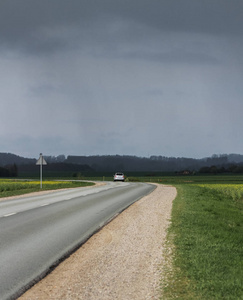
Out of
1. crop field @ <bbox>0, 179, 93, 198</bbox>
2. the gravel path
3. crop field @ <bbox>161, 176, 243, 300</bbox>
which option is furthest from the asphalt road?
crop field @ <bbox>0, 179, 93, 198</bbox>

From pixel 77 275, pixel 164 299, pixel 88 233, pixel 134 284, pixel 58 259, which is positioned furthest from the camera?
pixel 88 233

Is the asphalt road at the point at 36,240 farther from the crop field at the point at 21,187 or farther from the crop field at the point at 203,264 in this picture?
the crop field at the point at 21,187

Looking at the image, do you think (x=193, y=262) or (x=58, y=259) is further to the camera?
(x=58, y=259)

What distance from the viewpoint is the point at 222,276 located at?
239 inches

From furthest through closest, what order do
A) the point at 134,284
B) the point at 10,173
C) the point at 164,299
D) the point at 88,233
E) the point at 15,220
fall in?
the point at 10,173, the point at 15,220, the point at 88,233, the point at 134,284, the point at 164,299

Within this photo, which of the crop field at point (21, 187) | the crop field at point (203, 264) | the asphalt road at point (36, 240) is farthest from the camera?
the crop field at point (21, 187)

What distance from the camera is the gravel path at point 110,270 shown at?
548 centimetres

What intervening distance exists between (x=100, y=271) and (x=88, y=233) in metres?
4.09

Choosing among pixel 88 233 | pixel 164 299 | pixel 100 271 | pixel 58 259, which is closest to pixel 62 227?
pixel 88 233

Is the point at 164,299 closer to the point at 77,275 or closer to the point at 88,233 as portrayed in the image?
the point at 77,275

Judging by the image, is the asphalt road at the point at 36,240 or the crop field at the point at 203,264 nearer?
the crop field at the point at 203,264

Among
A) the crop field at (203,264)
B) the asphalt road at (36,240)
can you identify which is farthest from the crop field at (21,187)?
the crop field at (203,264)

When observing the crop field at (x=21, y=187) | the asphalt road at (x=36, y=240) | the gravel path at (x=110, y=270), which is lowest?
the gravel path at (x=110, y=270)

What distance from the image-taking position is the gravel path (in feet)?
18.0
